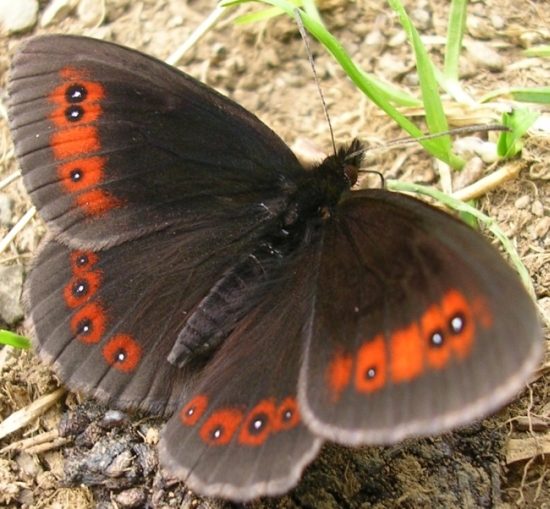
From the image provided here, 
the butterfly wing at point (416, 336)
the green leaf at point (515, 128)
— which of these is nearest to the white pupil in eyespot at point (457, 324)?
the butterfly wing at point (416, 336)

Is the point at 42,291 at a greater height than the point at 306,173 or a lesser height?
lesser

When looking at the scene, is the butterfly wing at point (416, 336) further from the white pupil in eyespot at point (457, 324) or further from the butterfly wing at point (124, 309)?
the butterfly wing at point (124, 309)

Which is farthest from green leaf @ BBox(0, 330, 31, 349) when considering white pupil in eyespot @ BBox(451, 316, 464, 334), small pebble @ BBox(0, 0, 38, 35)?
small pebble @ BBox(0, 0, 38, 35)

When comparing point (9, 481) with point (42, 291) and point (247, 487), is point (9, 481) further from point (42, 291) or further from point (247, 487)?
point (247, 487)

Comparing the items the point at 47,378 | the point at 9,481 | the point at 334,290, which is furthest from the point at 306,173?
the point at 9,481

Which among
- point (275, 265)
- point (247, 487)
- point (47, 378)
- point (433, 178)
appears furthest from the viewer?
point (433, 178)

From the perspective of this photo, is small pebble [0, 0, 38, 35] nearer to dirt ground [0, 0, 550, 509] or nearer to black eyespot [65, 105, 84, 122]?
dirt ground [0, 0, 550, 509]
